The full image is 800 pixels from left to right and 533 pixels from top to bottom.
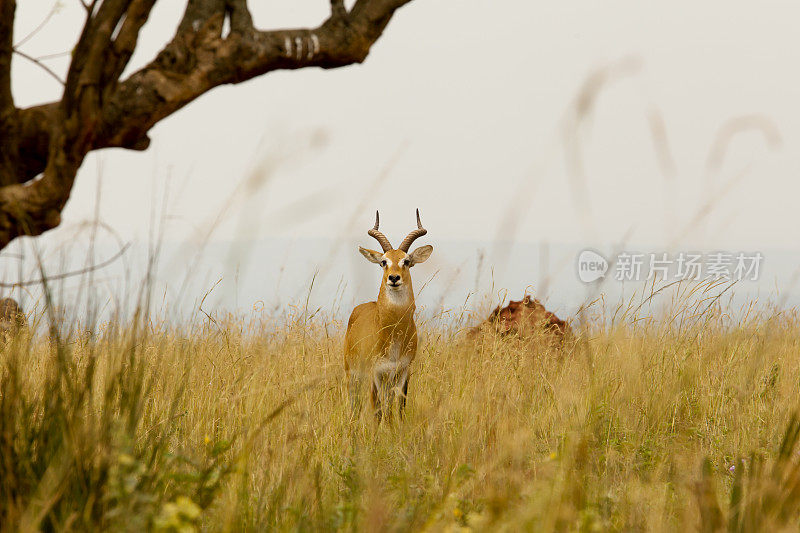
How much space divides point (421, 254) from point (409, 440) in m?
2.10

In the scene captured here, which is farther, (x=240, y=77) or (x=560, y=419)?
(x=560, y=419)

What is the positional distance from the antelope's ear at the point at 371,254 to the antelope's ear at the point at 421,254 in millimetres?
308

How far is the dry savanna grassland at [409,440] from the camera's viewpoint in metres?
3.09

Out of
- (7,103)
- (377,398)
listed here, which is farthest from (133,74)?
(377,398)

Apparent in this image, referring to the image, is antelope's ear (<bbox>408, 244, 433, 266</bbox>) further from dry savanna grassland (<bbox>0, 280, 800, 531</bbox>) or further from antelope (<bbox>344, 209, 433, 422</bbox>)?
dry savanna grassland (<bbox>0, 280, 800, 531</bbox>)

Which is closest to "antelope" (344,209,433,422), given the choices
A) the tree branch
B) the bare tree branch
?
the bare tree branch

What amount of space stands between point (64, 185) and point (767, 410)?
5.87 meters

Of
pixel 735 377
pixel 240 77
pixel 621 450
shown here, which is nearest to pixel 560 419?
pixel 621 450

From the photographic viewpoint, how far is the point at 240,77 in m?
4.44

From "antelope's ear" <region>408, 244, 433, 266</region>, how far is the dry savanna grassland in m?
1.04

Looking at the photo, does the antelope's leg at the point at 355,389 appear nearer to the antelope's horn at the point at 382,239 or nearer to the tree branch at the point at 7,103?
the antelope's horn at the point at 382,239

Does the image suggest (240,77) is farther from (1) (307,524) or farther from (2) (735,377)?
(2) (735,377)

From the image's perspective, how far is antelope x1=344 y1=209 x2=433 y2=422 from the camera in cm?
689

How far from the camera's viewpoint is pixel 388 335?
707 centimetres
